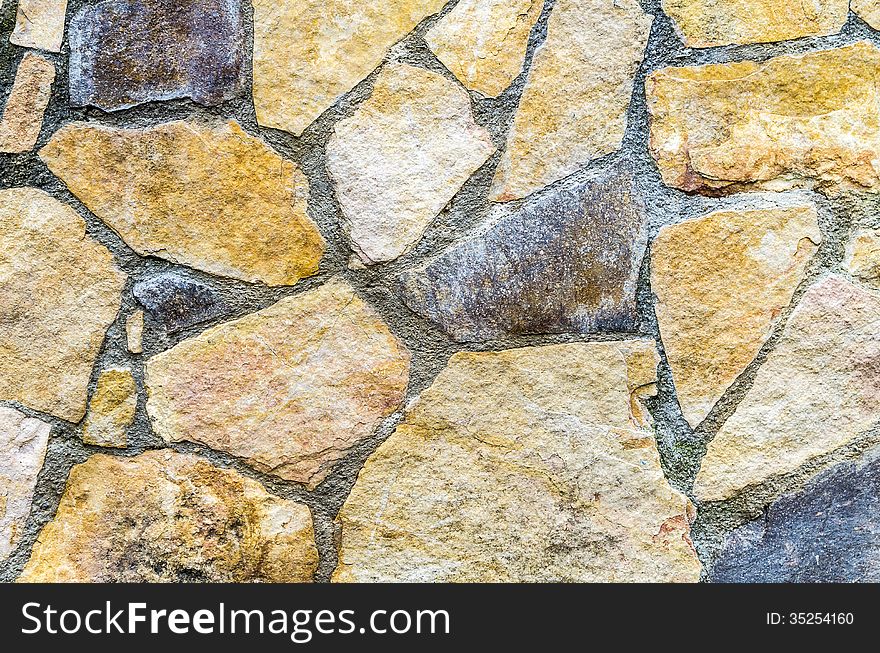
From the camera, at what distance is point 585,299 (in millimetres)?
891

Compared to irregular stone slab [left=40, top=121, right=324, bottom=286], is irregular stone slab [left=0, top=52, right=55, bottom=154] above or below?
above

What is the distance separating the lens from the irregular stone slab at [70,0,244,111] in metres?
0.89

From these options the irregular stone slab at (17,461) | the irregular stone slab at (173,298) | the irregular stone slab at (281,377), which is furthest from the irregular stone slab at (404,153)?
the irregular stone slab at (17,461)

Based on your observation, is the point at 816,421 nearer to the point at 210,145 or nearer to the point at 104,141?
the point at 210,145

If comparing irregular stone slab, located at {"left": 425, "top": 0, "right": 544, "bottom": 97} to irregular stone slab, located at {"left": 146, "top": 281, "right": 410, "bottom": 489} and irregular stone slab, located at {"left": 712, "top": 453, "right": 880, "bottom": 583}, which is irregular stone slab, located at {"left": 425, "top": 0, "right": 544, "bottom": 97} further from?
irregular stone slab, located at {"left": 712, "top": 453, "right": 880, "bottom": 583}

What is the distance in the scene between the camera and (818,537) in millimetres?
899

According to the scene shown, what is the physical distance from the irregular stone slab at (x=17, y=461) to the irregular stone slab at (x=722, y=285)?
2.63 ft

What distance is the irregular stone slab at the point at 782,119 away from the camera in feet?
2.87

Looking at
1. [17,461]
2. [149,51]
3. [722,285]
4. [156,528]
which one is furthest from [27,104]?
[722,285]

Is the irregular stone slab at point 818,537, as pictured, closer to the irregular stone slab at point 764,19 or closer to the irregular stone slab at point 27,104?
the irregular stone slab at point 764,19

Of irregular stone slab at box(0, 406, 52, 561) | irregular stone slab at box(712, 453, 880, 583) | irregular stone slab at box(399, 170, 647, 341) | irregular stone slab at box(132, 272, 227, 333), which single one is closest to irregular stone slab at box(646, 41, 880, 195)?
irregular stone slab at box(399, 170, 647, 341)

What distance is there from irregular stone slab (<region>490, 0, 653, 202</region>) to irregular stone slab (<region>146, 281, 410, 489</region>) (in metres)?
0.28

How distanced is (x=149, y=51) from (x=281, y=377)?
1.45 ft

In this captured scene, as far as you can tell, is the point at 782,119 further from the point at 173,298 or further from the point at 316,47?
the point at 173,298
